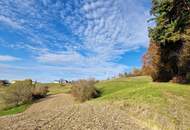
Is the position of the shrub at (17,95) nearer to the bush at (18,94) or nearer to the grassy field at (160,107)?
the bush at (18,94)

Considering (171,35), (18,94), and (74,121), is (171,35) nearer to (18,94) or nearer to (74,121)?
(74,121)

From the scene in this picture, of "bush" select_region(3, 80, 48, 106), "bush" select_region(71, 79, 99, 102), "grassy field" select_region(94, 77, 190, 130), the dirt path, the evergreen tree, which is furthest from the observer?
"bush" select_region(3, 80, 48, 106)

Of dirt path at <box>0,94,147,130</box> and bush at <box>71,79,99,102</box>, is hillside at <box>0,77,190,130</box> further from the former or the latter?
bush at <box>71,79,99,102</box>

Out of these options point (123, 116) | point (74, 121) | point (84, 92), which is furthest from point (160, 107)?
point (84, 92)

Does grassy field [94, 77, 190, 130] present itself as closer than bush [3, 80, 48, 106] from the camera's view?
Yes

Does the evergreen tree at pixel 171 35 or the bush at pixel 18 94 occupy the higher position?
the evergreen tree at pixel 171 35

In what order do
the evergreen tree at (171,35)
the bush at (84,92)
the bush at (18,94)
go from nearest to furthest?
the evergreen tree at (171,35), the bush at (84,92), the bush at (18,94)

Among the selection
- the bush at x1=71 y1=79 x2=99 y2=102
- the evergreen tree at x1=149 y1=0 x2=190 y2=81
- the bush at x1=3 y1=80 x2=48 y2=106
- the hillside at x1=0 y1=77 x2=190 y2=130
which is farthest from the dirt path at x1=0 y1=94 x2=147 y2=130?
the bush at x1=3 y1=80 x2=48 y2=106

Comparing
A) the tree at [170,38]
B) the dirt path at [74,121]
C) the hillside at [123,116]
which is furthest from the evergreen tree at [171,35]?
the dirt path at [74,121]

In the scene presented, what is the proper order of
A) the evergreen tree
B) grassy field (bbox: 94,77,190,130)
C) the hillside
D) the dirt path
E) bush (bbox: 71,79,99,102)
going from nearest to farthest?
the dirt path
the hillside
grassy field (bbox: 94,77,190,130)
the evergreen tree
bush (bbox: 71,79,99,102)

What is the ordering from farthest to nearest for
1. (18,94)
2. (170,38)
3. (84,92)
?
1. (18,94)
2. (84,92)
3. (170,38)

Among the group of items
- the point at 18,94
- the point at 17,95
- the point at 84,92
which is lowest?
the point at 84,92

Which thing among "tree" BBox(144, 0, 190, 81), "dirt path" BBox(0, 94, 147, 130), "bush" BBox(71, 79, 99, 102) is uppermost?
"tree" BBox(144, 0, 190, 81)

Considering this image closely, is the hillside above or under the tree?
under
